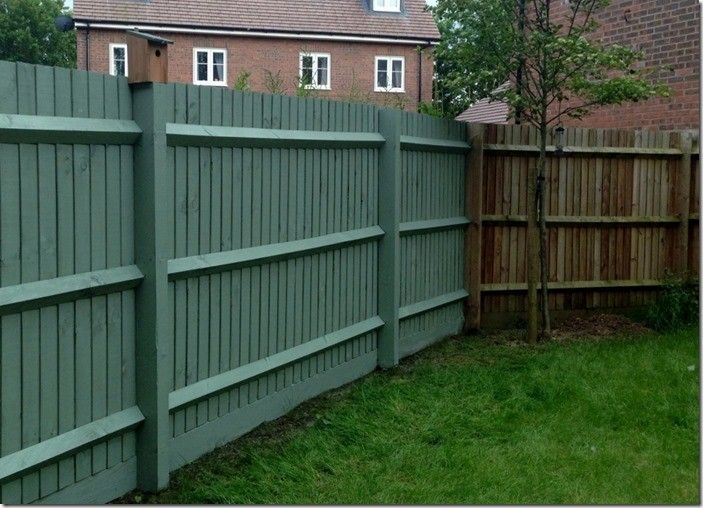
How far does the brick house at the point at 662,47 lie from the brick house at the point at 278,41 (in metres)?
17.9

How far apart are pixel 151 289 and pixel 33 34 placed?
147ft

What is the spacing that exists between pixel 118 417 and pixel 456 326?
16.8 feet

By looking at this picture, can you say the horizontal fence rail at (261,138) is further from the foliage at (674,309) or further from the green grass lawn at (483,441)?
the foliage at (674,309)

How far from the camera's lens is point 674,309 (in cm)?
893

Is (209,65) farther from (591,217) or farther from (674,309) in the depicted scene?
(674,309)

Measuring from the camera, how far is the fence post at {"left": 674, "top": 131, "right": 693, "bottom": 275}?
9492 mm

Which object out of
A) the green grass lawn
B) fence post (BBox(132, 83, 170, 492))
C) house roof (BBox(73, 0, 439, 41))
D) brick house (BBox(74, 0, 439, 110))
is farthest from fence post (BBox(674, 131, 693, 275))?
house roof (BBox(73, 0, 439, 41))

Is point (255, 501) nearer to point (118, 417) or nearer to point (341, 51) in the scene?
point (118, 417)

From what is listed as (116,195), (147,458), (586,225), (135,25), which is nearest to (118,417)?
(147,458)

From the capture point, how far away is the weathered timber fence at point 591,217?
900 centimetres

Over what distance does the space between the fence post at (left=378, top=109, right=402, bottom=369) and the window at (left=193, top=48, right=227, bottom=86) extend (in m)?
24.6

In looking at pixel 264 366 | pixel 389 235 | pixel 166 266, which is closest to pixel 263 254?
pixel 264 366

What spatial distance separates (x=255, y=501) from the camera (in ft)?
14.2

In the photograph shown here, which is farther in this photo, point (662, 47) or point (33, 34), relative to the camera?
point (33, 34)
